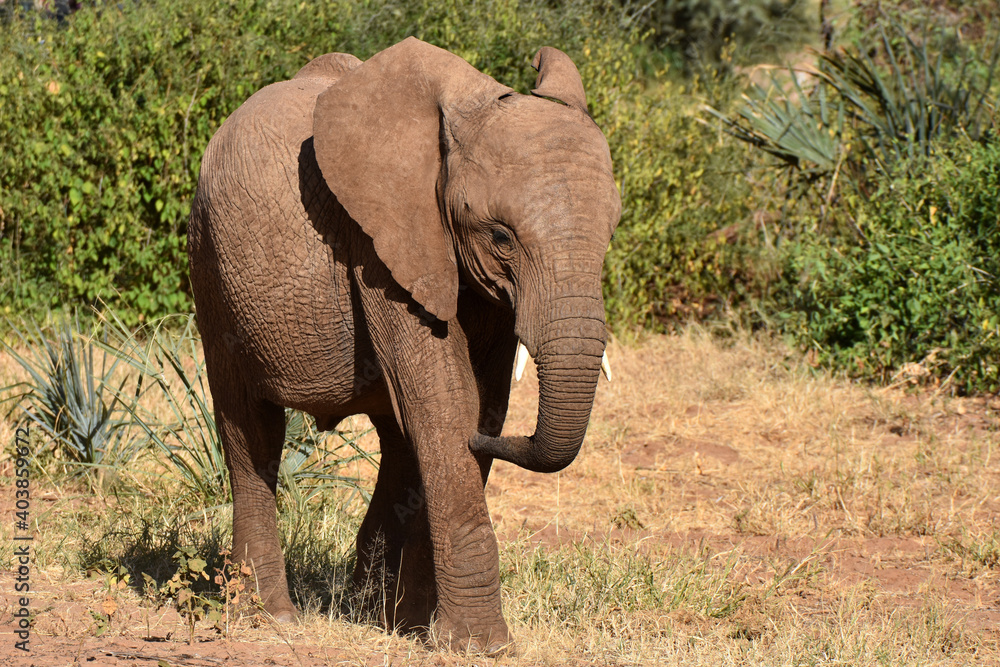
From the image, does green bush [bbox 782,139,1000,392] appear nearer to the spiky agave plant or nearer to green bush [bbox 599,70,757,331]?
green bush [bbox 599,70,757,331]

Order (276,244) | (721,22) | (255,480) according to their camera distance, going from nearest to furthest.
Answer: (276,244) < (255,480) < (721,22)

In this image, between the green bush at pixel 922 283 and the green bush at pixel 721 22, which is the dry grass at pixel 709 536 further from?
the green bush at pixel 721 22

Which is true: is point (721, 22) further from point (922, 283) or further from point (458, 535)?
point (458, 535)

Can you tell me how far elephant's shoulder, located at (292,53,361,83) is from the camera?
14.9 feet

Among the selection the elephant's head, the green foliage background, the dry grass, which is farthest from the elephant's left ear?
the green foliage background

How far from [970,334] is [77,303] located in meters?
7.14

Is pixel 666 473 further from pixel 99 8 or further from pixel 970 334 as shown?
pixel 99 8

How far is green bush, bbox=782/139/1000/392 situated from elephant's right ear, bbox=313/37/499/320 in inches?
229

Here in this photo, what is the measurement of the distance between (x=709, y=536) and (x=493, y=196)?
132 inches

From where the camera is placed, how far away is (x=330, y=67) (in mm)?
4613

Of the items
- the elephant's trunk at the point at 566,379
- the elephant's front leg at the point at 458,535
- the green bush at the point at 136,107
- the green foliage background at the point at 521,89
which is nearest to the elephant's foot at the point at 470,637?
the elephant's front leg at the point at 458,535

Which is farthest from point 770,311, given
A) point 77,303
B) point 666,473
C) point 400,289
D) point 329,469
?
point 400,289

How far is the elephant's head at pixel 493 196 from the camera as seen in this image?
330 centimetres

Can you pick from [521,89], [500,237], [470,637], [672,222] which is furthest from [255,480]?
[672,222]
